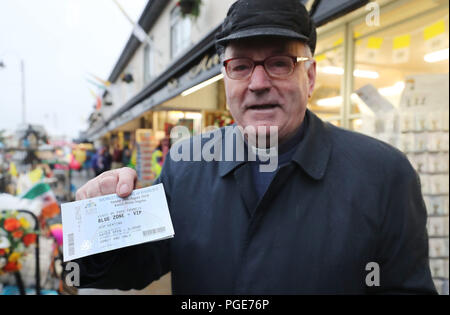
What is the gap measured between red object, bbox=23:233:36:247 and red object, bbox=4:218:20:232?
119 millimetres

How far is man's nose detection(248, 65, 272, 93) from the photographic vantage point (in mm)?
1136

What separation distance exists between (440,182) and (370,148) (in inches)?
87.5

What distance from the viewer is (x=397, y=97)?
9.80ft

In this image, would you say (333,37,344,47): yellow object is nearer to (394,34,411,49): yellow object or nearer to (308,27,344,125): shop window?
(308,27,344,125): shop window

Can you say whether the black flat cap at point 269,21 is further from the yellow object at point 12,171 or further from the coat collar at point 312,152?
the yellow object at point 12,171

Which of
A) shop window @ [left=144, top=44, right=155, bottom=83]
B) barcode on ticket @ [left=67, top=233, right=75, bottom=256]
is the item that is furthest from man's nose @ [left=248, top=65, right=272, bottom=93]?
shop window @ [left=144, top=44, right=155, bottom=83]

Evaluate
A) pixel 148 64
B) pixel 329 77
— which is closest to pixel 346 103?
pixel 329 77

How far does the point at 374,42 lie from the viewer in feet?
10.7

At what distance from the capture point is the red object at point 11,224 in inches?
89.9

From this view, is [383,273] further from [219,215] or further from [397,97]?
[397,97]

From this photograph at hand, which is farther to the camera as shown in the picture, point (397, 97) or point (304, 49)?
point (397, 97)
